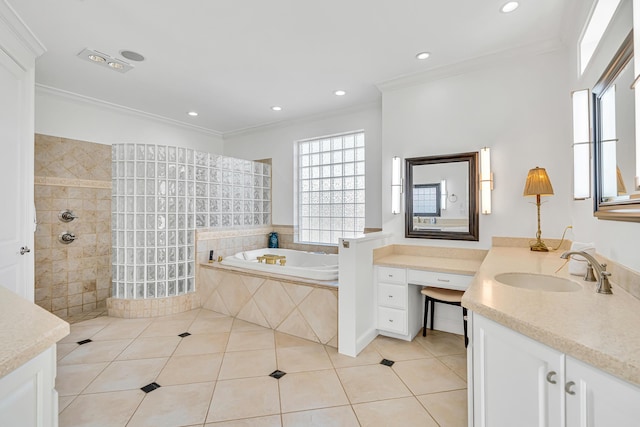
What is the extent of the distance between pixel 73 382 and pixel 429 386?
8.17ft

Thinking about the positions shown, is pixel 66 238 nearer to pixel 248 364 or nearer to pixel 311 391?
pixel 248 364

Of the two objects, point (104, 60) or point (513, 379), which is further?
point (104, 60)

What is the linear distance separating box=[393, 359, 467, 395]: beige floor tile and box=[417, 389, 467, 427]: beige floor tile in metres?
0.06

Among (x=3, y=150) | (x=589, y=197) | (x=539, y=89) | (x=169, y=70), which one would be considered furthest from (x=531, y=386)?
(x=169, y=70)

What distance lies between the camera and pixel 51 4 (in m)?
2.04

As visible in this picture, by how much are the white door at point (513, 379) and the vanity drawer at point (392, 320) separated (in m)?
1.44

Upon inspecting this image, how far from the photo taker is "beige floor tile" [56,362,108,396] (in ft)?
6.50

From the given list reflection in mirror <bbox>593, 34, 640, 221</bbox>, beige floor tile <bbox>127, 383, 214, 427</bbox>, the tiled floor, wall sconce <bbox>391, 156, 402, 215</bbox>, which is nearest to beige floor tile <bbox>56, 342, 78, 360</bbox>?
the tiled floor

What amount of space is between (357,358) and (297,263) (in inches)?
82.5

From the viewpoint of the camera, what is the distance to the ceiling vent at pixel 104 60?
2.64 metres

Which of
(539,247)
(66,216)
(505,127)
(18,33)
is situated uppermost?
(18,33)

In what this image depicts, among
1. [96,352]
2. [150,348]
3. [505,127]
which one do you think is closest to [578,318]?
[505,127]

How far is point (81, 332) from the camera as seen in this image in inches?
116

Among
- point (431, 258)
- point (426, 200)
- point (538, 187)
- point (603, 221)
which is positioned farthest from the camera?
point (426, 200)
